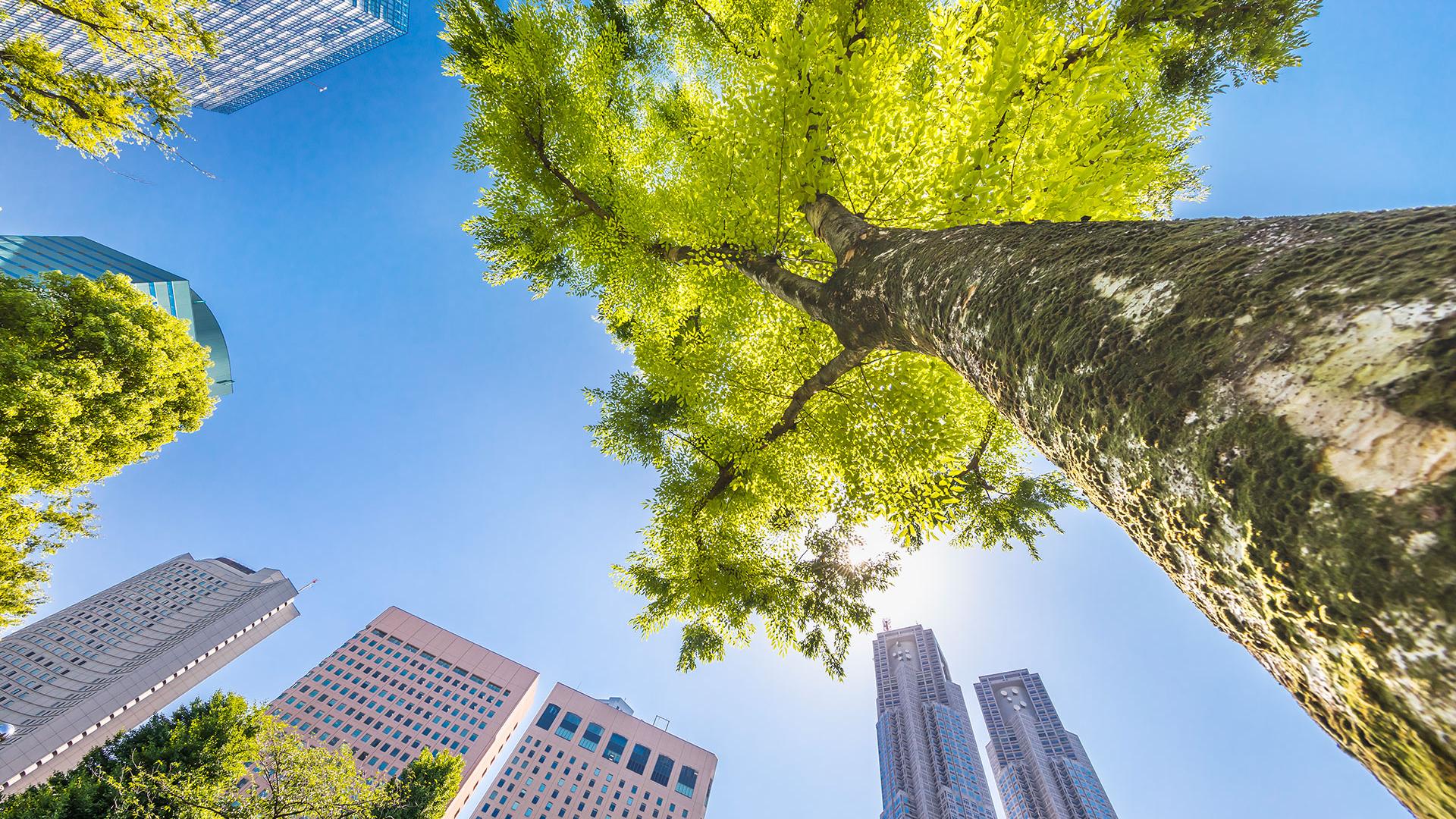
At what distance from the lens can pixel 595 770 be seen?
57531 millimetres

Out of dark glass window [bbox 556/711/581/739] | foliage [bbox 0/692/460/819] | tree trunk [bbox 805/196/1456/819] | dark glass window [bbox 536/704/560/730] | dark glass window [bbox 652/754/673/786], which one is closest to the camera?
tree trunk [bbox 805/196/1456/819]

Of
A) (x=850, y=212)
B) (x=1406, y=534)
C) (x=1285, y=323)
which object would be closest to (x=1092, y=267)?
(x=1285, y=323)

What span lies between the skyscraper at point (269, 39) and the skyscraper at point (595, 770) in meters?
73.4

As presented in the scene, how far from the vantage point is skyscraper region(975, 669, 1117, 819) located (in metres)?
73.1

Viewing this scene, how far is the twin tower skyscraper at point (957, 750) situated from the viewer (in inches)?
2776

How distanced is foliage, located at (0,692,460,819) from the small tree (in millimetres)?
13521

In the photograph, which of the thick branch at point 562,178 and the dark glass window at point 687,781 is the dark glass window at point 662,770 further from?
the thick branch at point 562,178

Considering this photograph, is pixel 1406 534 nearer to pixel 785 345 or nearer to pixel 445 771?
pixel 785 345

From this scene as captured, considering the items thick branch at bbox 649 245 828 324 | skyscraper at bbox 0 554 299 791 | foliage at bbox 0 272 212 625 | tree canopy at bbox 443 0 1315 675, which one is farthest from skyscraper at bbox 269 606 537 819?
thick branch at bbox 649 245 828 324

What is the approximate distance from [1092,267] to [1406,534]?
1236mm

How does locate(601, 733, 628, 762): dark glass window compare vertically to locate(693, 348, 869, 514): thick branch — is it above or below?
above

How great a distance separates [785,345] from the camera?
7.32 m

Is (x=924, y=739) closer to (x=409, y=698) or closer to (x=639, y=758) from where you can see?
(x=639, y=758)

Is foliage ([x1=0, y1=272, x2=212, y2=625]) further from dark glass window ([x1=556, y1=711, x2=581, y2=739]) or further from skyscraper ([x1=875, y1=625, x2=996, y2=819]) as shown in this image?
skyscraper ([x1=875, y1=625, x2=996, y2=819])
